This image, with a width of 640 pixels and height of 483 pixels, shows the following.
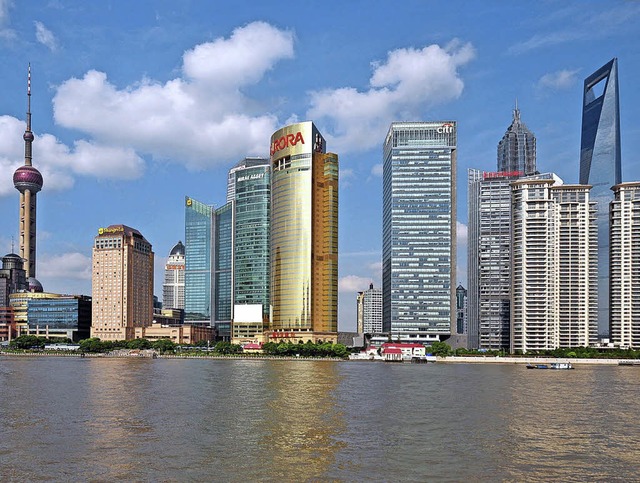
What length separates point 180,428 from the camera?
64.9 m

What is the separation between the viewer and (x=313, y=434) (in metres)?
62.1

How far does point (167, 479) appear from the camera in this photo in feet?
148

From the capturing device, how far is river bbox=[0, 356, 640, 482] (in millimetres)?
47906

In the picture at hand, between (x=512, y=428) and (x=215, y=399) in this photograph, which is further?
(x=215, y=399)

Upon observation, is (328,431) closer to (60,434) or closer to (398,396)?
(60,434)

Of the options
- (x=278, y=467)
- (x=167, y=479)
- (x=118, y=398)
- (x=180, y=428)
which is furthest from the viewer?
(x=118, y=398)

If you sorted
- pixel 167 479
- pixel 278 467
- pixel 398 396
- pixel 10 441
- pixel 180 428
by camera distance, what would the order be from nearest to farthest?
pixel 167 479, pixel 278 467, pixel 10 441, pixel 180 428, pixel 398 396

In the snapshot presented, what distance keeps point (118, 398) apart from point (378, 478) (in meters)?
53.5

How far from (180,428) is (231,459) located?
15.1 meters

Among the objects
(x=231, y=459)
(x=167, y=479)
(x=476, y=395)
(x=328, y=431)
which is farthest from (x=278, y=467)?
(x=476, y=395)

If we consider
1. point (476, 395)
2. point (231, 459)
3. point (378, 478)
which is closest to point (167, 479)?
point (231, 459)

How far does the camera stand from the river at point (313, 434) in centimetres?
4791

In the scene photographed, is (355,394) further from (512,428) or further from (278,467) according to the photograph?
(278,467)

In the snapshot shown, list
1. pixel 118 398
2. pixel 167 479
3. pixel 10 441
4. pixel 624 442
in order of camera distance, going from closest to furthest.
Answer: pixel 167 479
pixel 10 441
pixel 624 442
pixel 118 398
